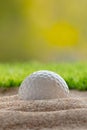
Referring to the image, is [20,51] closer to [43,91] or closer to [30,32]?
[30,32]

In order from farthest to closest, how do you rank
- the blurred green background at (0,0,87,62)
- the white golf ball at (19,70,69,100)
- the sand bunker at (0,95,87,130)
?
the blurred green background at (0,0,87,62)
the white golf ball at (19,70,69,100)
the sand bunker at (0,95,87,130)

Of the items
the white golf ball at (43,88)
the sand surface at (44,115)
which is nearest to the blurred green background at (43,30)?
the white golf ball at (43,88)

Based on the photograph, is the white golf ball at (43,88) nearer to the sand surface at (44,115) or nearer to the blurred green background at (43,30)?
the sand surface at (44,115)

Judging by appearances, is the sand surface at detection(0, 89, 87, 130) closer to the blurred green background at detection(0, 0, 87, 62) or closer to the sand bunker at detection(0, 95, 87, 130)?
the sand bunker at detection(0, 95, 87, 130)

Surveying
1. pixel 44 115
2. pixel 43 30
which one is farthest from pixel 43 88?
pixel 43 30

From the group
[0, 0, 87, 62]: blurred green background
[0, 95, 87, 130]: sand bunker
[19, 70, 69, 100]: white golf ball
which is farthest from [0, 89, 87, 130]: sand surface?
[0, 0, 87, 62]: blurred green background

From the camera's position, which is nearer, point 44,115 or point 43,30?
point 44,115

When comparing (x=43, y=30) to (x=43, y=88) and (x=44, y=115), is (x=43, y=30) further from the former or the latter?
(x=44, y=115)
